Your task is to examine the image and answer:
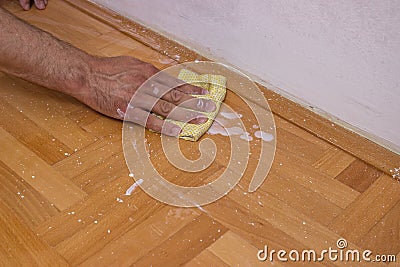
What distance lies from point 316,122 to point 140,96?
1.38ft

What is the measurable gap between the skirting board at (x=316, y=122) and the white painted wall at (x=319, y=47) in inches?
0.7

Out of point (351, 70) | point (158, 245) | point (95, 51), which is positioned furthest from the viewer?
point (95, 51)

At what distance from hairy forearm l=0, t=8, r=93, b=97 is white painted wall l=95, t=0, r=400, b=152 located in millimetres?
361

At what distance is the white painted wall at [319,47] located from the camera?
1.13m

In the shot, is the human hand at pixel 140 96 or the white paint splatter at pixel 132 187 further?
the human hand at pixel 140 96

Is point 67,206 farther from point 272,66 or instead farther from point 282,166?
point 272,66

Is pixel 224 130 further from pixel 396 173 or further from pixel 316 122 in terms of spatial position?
pixel 396 173

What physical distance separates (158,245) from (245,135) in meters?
0.38

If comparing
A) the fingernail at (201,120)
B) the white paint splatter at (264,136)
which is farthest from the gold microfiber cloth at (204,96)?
the white paint splatter at (264,136)

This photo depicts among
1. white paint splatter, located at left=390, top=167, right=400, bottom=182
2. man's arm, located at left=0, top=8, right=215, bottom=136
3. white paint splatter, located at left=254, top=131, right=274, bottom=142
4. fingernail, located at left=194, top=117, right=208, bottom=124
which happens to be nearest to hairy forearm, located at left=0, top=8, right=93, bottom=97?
man's arm, located at left=0, top=8, right=215, bottom=136

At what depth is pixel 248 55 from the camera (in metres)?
1.40

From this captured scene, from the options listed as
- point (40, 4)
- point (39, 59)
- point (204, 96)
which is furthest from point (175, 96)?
point (40, 4)

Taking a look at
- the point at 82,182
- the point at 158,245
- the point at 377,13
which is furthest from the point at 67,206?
the point at 377,13

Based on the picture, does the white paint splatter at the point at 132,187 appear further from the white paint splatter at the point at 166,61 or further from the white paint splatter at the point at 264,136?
the white paint splatter at the point at 166,61
